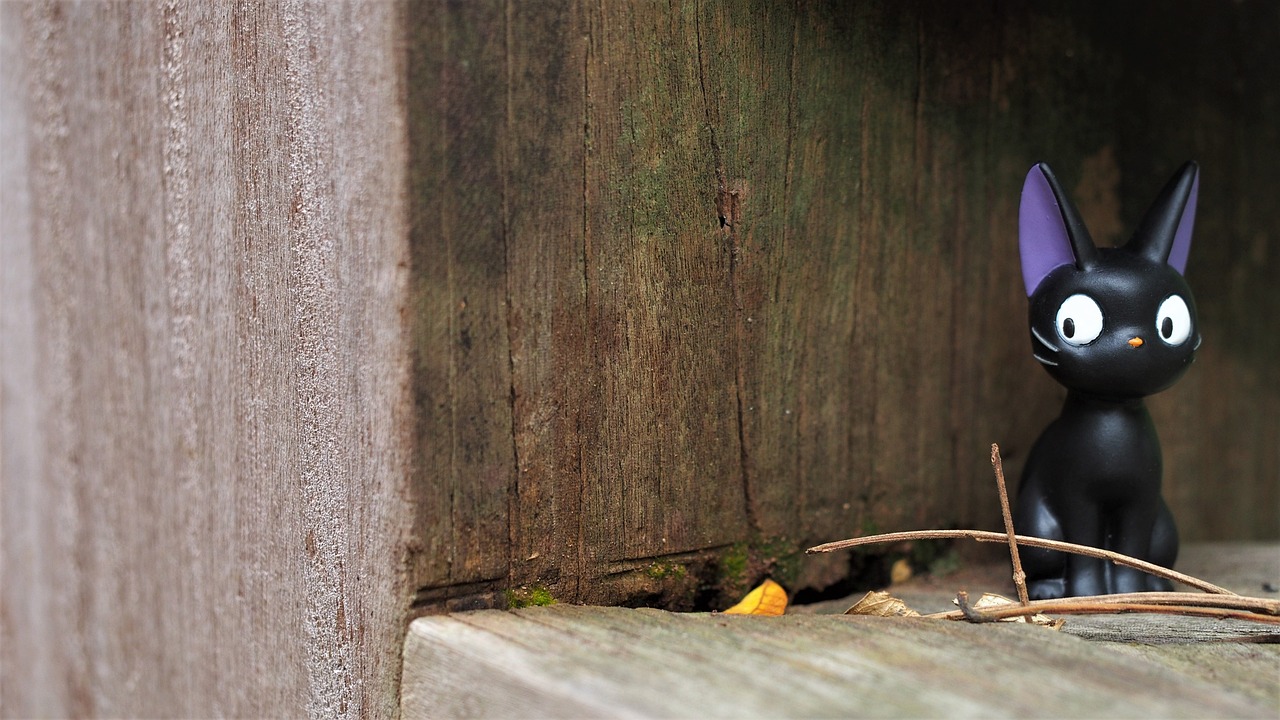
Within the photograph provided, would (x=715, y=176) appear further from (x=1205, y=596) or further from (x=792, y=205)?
(x=1205, y=596)

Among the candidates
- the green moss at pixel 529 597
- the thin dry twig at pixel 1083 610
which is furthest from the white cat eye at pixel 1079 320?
the green moss at pixel 529 597

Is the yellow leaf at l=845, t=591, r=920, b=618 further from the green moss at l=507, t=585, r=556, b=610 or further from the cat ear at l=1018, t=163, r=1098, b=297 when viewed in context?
the cat ear at l=1018, t=163, r=1098, b=297

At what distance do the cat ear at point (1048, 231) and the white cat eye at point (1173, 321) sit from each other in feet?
0.34

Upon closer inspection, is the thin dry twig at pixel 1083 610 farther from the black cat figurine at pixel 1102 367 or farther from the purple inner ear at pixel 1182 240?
the purple inner ear at pixel 1182 240

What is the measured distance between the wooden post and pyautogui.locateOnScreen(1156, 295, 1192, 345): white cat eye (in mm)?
401

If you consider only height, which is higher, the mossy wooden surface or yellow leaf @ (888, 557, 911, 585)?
the mossy wooden surface

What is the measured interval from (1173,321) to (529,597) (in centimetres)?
88

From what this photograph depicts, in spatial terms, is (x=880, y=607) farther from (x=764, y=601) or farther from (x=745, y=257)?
(x=745, y=257)

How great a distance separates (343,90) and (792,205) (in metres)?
0.63

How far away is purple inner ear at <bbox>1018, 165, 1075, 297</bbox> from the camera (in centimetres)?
136

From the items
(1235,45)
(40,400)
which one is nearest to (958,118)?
(1235,45)

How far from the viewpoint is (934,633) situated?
3.42 feet

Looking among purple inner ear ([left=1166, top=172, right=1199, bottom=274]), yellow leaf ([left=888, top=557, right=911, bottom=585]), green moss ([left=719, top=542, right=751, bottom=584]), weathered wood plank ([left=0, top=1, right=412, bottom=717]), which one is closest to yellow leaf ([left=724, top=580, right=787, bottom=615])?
green moss ([left=719, top=542, right=751, bottom=584])

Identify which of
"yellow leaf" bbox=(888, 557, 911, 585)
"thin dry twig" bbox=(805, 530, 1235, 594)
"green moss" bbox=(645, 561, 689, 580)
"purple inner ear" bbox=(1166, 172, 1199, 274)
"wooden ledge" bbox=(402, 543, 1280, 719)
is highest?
"purple inner ear" bbox=(1166, 172, 1199, 274)
